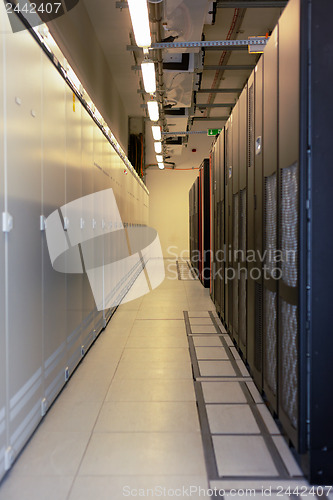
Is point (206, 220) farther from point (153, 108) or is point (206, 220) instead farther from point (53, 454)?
point (53, 454)

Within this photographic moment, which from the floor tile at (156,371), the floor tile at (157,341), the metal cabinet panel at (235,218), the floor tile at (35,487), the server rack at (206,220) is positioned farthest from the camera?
the server rack at (206,220)

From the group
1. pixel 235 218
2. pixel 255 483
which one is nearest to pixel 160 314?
pixel 235 218

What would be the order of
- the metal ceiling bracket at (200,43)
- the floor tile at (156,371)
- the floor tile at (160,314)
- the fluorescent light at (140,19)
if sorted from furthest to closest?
1. the floor tile at (160,314)
2. the metal ceiling bracket at (200,43)
3. the fluorescent light at (140,19)
4. the floor tile at (156,371)

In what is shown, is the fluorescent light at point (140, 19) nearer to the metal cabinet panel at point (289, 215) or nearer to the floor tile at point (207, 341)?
the metal cabinet panel at point (289, 215)

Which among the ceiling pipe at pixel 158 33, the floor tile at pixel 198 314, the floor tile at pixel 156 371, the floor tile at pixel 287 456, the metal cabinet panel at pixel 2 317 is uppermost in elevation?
the ceiling pipe at pixel 158 33

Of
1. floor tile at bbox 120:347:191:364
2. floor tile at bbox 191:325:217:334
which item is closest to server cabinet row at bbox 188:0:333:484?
floor tile at bbox 120:347:191:364

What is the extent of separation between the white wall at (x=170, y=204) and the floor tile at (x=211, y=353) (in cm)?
1212

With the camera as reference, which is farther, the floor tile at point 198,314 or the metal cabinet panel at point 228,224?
the floor tile at point 198,314

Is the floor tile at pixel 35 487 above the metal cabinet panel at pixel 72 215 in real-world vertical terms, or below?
below

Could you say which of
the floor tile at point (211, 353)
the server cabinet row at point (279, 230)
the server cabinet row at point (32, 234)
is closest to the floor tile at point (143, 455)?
the server cabinet row at point (32, 234)

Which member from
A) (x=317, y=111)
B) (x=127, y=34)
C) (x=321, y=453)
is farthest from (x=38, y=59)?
(x=127, y=34)

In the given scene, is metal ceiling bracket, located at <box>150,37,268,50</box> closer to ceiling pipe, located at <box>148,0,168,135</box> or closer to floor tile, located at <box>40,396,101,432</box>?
ceiling pipe, located at <box>148,0,168,135</box>

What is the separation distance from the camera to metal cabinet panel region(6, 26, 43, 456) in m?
1.95

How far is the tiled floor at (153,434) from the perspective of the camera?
6.10 ft
